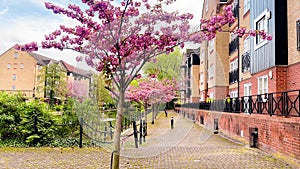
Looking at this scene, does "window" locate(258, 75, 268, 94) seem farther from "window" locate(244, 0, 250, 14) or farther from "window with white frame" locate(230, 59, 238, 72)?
"window with white frame" locate(230, 59, 238, 72)

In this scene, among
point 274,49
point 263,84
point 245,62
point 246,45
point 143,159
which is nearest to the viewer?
point 143,159

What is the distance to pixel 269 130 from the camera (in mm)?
9125

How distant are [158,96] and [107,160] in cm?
1296

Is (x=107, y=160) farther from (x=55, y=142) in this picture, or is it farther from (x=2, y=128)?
(x=2, y=128)

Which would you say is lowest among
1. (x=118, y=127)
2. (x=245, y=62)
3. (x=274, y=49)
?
(x=118, y=127)

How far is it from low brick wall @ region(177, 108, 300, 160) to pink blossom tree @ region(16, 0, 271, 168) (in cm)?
365

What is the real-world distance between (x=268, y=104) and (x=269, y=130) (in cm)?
87

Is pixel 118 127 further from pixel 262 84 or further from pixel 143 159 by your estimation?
pixel 262 84

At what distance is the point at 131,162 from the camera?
7.73 meters

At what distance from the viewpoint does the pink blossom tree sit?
4863 millimetres

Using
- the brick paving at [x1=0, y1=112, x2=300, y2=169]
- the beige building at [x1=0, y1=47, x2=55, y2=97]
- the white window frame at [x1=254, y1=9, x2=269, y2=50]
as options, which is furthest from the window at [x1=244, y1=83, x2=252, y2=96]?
the beige building at [x1=0, y1=47, x2=55, y2=97]

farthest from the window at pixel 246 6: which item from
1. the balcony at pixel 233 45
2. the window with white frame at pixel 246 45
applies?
the balcony at pixel 233 45

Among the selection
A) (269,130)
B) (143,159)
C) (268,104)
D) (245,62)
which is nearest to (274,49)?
(268,104)

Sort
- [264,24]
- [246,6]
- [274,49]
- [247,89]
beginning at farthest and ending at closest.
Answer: [246,6] → [247,89] → [264,24] → [274,49]
